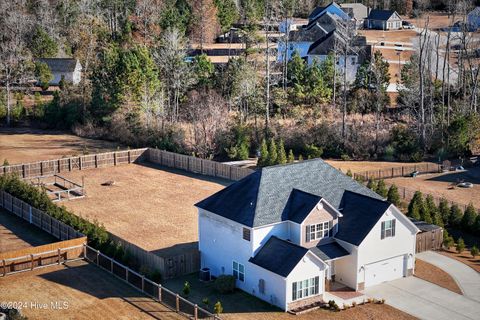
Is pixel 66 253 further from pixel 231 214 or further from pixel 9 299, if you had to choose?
pixel 231 214

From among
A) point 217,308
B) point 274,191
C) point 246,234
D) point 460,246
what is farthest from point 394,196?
point 217,308

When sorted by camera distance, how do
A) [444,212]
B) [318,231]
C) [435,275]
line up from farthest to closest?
[444,212]
[435,275]
[318,231]

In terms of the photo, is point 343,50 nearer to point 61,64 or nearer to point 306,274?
point 61,64

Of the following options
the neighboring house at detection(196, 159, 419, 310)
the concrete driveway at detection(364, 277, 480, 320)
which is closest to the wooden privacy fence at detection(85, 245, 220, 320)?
the neighboring house at detection(196, 159, 419, 310)

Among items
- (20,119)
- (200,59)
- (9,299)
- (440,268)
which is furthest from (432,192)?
(20,119)

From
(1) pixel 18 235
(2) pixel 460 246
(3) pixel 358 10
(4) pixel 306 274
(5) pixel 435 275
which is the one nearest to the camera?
(4) pixel 306 274

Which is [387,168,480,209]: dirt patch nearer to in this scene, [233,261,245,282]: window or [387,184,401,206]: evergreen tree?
[387,184,401,206]: evergreen tree
